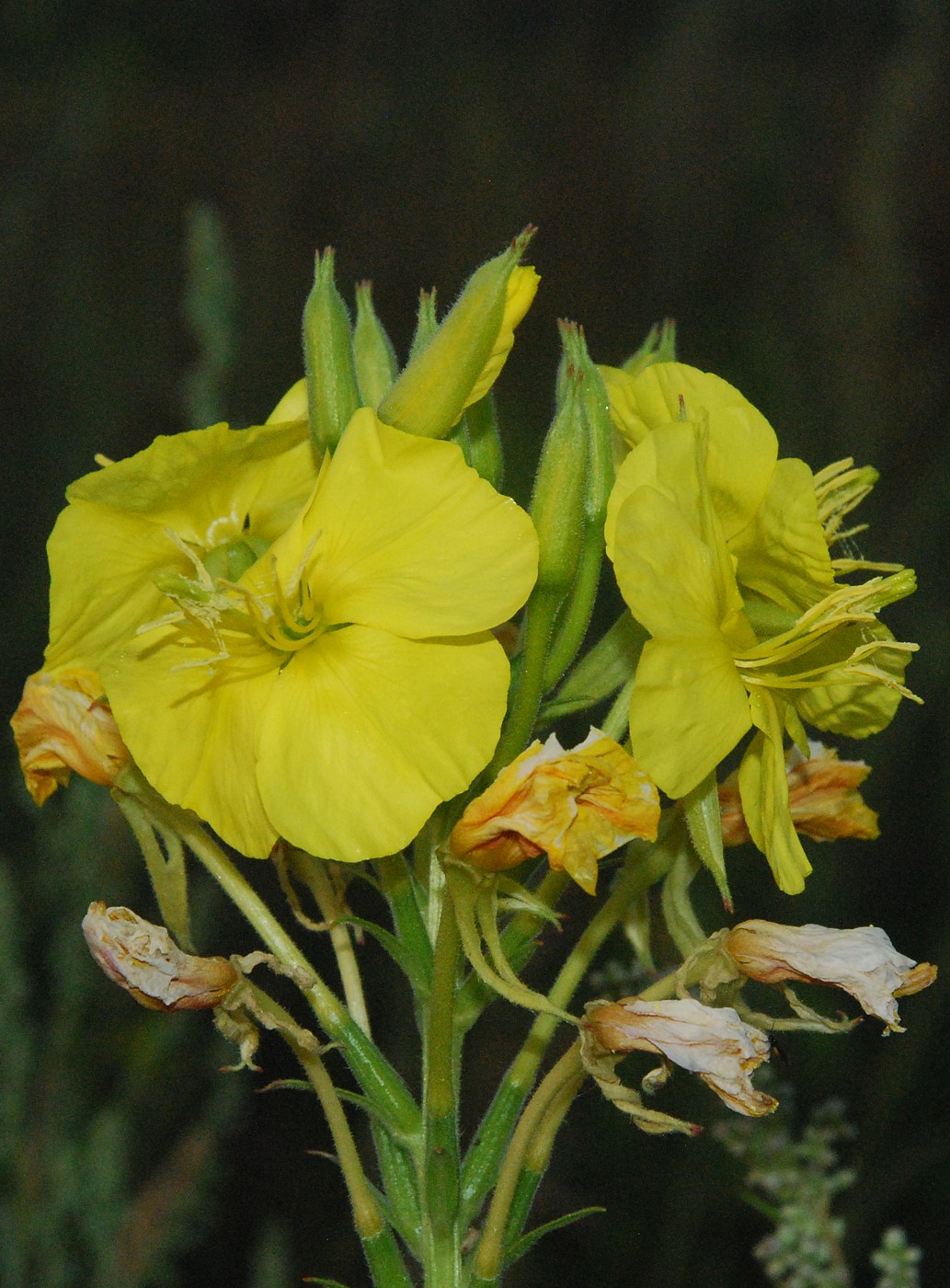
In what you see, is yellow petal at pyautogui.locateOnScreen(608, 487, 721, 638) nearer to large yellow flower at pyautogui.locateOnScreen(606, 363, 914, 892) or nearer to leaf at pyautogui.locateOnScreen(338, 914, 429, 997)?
large yellow flower at pyautogui.locateOnScreen(606, 363, 914, 892)

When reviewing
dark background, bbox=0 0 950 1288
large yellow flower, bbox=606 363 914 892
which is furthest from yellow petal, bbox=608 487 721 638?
dark background, bbox=0 0 950 1288

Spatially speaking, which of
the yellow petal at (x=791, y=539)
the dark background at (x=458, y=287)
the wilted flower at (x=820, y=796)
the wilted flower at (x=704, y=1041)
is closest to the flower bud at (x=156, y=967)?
the wilted flower at (x=704, y=1041)

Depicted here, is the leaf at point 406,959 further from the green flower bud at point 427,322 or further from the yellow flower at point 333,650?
the green flower bud at point 427,322

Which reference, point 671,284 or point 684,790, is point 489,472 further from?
point 671,284

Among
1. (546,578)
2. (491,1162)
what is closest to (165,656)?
(546,578)

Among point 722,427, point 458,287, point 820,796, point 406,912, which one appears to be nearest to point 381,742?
point 406,912
